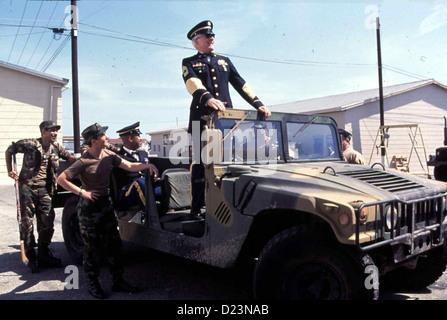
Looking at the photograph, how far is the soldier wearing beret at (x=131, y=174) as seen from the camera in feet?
15.0

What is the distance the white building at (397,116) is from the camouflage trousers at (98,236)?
49.5 feet

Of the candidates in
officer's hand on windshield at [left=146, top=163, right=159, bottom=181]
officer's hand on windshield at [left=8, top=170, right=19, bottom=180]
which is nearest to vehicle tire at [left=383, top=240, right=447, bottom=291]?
officer's hand on windshield at [left=146, top=163, right=159, bottom=181]

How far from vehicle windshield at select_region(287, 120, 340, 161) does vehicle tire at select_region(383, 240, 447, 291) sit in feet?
4.32

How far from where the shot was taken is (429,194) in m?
3.39

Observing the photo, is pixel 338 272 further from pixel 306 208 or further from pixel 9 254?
pixel 9 254

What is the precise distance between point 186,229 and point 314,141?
164 cm

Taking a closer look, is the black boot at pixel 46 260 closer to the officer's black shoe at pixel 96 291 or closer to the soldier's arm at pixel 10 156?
the soldier's arm at pixel 10 156

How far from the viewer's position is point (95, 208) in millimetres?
4141

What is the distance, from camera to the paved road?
396 centimetres

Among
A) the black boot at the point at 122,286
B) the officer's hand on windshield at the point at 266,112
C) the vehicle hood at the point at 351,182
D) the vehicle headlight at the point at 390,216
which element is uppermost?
the officer's hand on windshield at the point at 266,112

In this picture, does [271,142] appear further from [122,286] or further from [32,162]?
[32,162]

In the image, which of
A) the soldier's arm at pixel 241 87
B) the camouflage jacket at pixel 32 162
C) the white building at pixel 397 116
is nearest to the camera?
the soldier's arm at pixel 241 87

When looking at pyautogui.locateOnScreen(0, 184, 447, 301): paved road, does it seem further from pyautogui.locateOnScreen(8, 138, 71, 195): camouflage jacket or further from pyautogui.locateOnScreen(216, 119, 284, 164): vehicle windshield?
pyautogui.locateOnScreen(216, 119, 284, 164): vehicle windshield

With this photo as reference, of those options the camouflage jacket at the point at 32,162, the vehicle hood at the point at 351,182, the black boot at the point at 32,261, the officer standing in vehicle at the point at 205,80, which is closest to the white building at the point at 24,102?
the camouflage jacket at the point at 32,162
